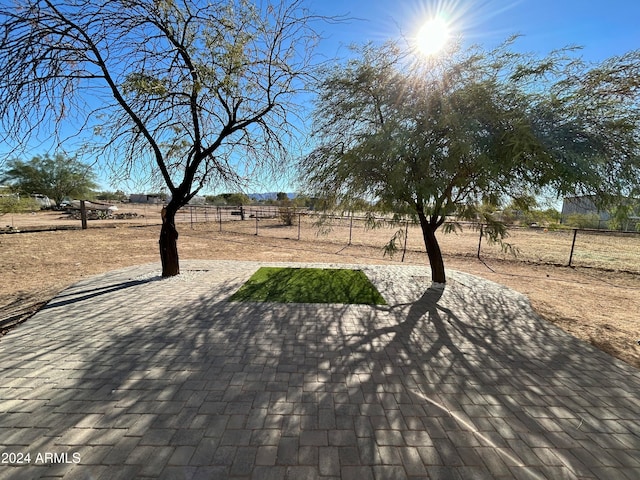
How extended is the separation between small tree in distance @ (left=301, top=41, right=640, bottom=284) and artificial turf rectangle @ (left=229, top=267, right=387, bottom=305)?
76.4 inches

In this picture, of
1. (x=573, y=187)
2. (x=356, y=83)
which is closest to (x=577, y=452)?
(x=573, y=187)

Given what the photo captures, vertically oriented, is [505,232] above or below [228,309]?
above

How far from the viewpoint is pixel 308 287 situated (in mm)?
5898

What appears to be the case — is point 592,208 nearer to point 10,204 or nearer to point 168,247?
point 168,247

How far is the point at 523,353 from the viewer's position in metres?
3.49

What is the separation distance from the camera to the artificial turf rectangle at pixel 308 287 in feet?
17.0

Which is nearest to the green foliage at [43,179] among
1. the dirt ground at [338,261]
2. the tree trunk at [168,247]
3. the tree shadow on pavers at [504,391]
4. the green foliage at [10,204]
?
the green foliage at [10,204]

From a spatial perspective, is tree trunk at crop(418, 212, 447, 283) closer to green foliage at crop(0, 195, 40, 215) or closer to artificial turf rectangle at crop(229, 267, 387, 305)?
artificial turf rectangle at crop(229, 267, 387, 305)

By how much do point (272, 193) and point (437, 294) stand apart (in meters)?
4.95

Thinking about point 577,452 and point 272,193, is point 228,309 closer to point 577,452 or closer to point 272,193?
point 272,193

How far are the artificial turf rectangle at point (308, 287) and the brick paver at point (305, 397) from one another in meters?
0.70

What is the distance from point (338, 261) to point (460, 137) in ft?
21.5

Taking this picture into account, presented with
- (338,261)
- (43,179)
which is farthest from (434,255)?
(43,179)

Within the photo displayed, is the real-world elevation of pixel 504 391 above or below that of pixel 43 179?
below
